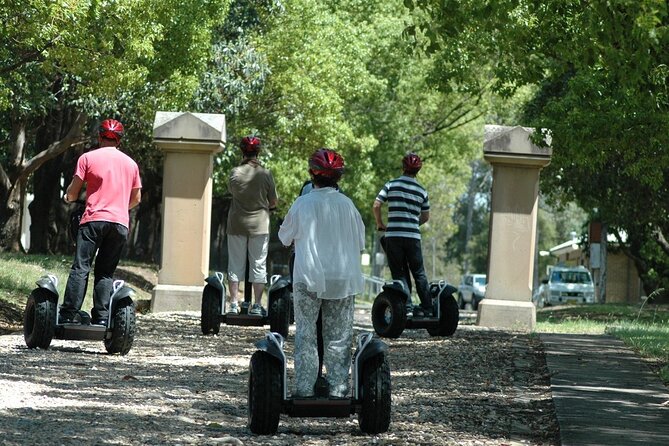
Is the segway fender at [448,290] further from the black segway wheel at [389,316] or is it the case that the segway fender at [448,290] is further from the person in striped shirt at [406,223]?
the black segway wheel at [389,316]

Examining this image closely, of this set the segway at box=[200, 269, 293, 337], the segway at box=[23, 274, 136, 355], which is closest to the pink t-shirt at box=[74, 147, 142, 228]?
the segway at box=[23, 274, 136, 355]

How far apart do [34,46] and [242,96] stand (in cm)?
1293

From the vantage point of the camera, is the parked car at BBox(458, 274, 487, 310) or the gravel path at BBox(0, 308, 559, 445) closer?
the gravel path at BBox(0, 308, 559, 445)

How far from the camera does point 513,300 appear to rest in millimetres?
18016

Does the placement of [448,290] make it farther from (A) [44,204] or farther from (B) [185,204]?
(A) [44,204]

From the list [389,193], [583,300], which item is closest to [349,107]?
[583,300]

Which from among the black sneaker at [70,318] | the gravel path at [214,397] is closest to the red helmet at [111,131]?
the black sneaker at [70,318]

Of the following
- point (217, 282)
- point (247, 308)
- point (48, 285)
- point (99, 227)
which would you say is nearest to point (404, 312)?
point (247, 308)

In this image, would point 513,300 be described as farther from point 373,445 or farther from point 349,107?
point 349,107

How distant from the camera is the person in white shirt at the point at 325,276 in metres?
7.57

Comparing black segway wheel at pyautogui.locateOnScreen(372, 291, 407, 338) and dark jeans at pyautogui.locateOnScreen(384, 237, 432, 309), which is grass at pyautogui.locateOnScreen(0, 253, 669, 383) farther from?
black segway wheel at pyautogui.locateOnScreen(372, 291, 407, 338)

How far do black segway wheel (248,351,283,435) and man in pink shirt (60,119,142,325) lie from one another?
407 centimetres

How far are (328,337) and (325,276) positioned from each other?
1.26 feet

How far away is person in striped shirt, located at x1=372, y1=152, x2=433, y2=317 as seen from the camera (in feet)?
45.7
